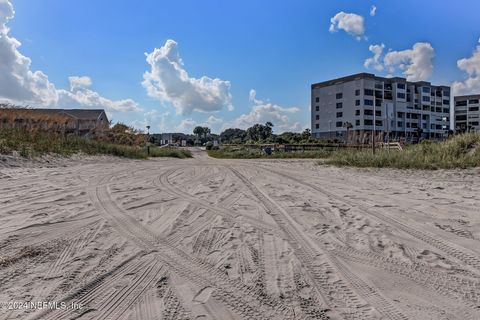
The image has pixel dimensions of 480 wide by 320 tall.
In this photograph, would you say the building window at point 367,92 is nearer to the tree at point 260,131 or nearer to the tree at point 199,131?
the tree at point 260,131

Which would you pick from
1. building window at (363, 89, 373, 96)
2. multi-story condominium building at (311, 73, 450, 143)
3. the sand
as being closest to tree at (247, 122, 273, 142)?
multi-story condominium building at (311, 73, 450, 143)

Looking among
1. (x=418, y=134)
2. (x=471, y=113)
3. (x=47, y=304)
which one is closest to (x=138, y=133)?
(x=47, y=304)

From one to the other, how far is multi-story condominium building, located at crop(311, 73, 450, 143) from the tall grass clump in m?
67.7

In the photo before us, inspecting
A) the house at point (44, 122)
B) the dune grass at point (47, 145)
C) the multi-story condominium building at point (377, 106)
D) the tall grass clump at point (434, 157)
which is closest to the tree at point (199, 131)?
the multi-story condominium building at point (377, 106)

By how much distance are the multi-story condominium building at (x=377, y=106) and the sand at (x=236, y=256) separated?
78120 mm

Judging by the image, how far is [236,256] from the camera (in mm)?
3539

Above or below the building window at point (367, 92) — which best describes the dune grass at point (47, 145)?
below

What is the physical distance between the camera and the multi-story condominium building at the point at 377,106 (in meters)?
82.8

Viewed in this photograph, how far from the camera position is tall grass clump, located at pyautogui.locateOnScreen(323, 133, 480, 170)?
11.7 metres

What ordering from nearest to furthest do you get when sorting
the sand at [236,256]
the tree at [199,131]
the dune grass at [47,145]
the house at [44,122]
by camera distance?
1. the sand at [236,256]
2. the dune grass at [47,145]
3. the house at [44,122]
4. the tree at [199,131]

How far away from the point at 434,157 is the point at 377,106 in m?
76.9

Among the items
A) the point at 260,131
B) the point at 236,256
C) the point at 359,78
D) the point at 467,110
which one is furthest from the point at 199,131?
the point at 236,256

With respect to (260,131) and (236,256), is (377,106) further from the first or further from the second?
(236,256)

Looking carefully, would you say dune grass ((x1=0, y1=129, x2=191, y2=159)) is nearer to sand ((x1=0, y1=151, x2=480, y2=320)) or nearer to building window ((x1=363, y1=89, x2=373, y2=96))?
sand ((x1=0, y1=151, x2=480, y2=320))
